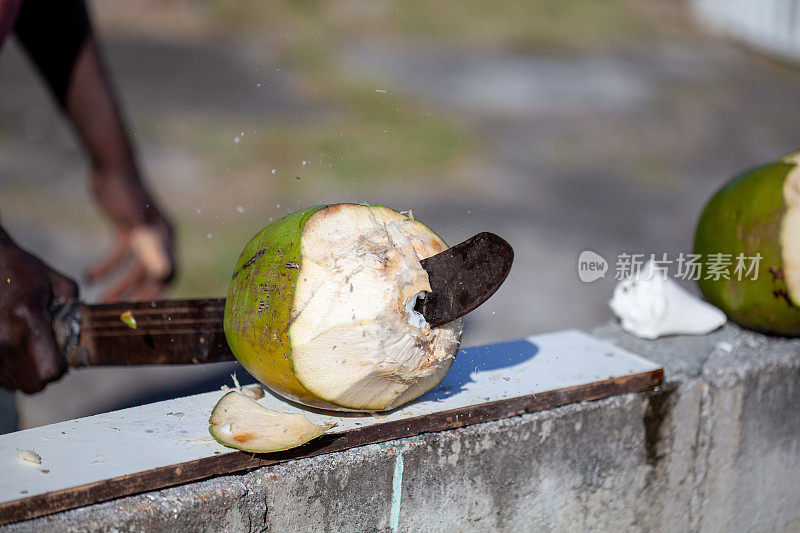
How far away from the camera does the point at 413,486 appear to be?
4.66 ft

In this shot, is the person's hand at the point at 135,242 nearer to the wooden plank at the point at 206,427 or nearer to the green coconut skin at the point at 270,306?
the wooden plank at the point at 206,427

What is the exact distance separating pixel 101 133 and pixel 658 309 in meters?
1.88

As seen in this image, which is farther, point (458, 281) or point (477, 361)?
point (477, 361)

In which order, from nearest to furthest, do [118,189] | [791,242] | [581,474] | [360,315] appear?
[360,315]
[581,474]
[791,242]
[118,189]

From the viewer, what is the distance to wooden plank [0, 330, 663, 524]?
3.92 ft

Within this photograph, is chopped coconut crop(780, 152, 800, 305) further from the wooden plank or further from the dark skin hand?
the dark skin hand

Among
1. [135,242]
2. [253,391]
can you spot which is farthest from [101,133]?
[253,391]

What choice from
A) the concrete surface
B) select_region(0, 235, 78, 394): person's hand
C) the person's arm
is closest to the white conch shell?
the concrete surface

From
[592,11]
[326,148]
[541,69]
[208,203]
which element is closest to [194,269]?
[208,203]

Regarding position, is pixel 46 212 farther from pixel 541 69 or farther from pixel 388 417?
pixel 541 69

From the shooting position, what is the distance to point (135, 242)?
276 cm

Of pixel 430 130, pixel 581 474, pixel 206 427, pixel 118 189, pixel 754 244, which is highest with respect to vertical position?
pixel 430 130

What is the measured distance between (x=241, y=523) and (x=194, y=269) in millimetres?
3581

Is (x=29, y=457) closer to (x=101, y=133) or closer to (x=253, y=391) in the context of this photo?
(x=253, y=391)
